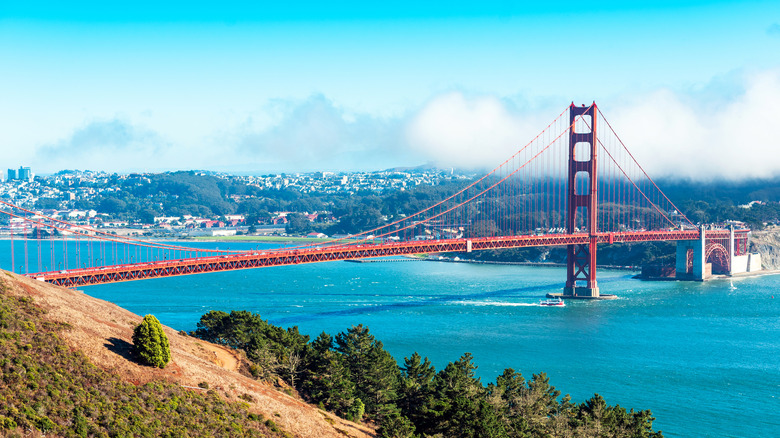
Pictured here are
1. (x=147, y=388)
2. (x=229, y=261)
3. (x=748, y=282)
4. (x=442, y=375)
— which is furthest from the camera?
(x=748, y=282)

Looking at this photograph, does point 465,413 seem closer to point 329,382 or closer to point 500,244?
point 329,382

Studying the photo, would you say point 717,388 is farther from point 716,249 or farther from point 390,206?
point 390,206

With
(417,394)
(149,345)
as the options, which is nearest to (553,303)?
(417,394)

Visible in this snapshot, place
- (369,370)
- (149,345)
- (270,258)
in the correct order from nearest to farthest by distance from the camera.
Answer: (149,345) < (369,370) < (270,258)

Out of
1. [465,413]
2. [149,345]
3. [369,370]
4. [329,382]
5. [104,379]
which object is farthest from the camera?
[369,370]

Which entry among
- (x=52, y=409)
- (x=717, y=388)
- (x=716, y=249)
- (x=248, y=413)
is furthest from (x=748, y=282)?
(x=52, y=409)
